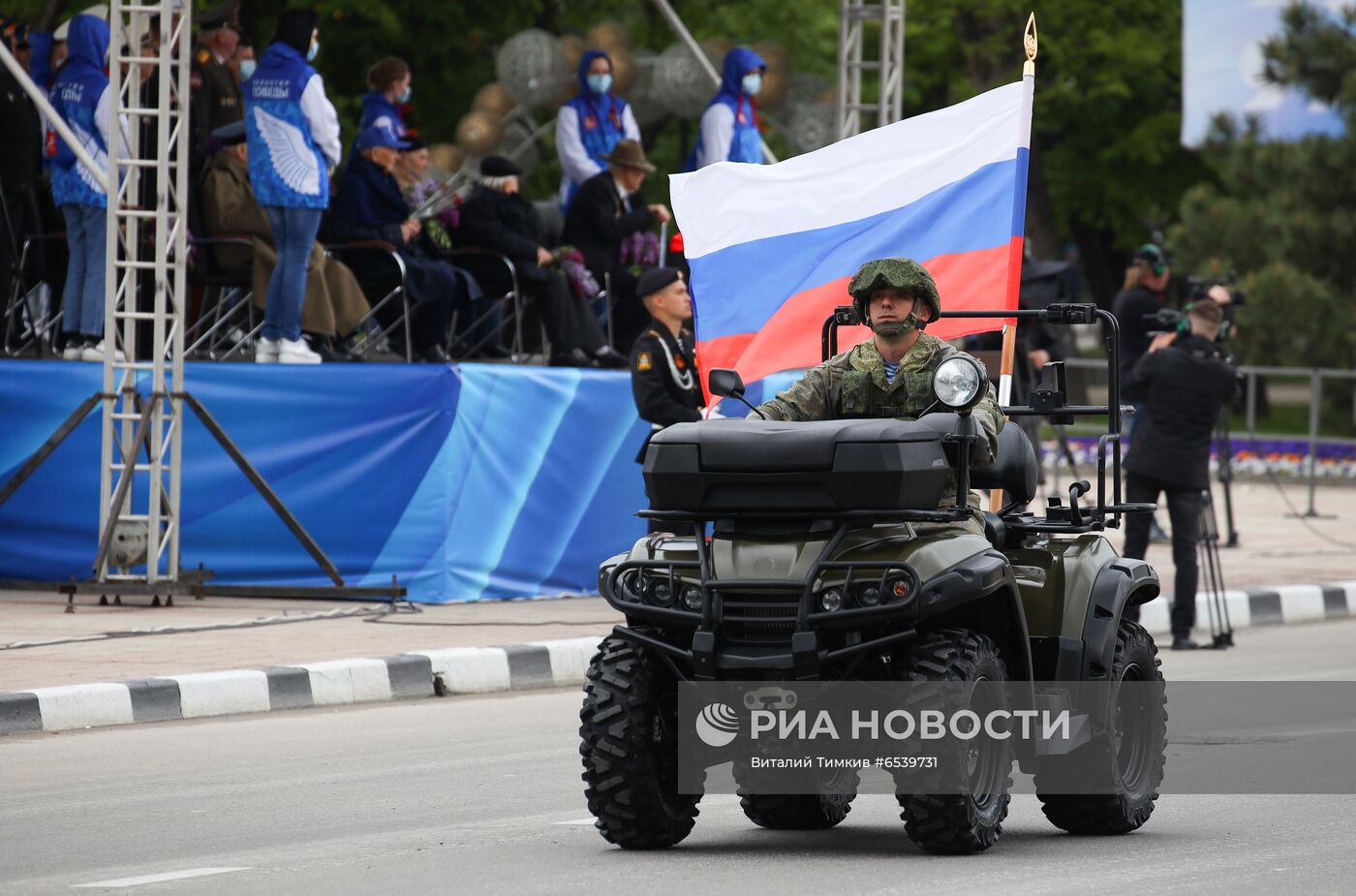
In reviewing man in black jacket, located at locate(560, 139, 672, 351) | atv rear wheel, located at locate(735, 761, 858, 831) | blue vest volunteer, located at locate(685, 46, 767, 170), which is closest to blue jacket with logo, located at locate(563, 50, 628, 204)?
blue vest volunteer, located at locate(685, 46, 767, 170)

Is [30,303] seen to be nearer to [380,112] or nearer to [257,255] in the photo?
[257,255]

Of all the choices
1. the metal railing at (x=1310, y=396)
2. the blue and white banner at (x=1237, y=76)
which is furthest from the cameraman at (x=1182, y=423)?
the blue and white banner at (x=1237, y=76)

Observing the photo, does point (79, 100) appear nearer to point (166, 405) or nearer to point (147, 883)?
point (166, 405)

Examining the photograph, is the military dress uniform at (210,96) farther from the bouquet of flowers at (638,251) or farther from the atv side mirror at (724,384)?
the atv side mirror at (724,384)

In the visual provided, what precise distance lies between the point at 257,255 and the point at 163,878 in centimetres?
863

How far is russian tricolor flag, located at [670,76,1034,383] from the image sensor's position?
9.51m

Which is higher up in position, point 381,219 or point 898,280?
point 381,219

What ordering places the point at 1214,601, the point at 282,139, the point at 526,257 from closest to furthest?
the point at 282,139
the point at 1214,601
the point at 526,257

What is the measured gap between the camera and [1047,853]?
273 inches

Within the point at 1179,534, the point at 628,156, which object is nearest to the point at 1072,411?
the point at 1179,534

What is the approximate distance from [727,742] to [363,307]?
8.81m

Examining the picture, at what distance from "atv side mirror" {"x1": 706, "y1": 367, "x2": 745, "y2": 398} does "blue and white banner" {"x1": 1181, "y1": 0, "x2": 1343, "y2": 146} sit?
85.9ft

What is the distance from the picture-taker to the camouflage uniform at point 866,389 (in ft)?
23.4

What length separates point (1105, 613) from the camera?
7.21m
